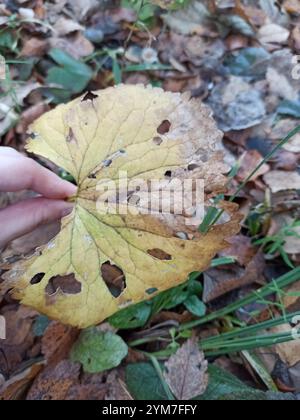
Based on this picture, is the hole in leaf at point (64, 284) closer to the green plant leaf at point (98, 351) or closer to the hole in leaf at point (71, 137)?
the green plant leaf at point (98, 351)

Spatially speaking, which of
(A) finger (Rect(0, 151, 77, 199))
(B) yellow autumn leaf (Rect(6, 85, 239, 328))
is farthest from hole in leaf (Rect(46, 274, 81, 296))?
(A) finger (Rect(0, 151, 77, 199))

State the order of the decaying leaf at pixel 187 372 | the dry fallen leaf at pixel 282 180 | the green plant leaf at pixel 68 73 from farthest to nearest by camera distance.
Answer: the green plant leaf at pixel 68 73 → the dry fallen leaf at pixel 282 180 → the decaying leaf at pixel 187 372

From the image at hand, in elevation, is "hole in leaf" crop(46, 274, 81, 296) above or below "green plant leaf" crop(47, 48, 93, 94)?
below

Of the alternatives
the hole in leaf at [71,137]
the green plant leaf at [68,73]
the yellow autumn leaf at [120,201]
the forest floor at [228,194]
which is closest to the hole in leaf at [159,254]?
the yellow autumn leaf at [120,201]

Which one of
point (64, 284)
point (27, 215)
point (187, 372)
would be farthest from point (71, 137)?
point (187, 372)

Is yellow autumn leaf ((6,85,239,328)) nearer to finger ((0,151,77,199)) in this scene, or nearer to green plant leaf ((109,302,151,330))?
finger ((0,151,77,199))
